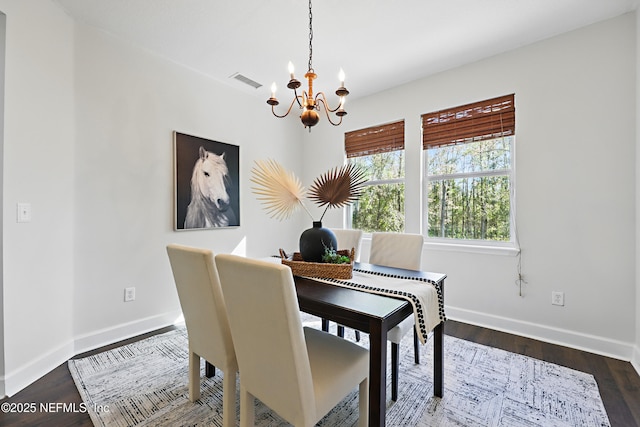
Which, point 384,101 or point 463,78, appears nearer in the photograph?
point 463,78

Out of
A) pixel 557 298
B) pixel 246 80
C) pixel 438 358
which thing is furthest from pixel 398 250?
pixel 246 80

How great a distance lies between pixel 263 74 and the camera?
9.94 ft

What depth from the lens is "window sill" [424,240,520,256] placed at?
266 centimetres

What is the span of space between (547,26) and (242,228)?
11.2 feet

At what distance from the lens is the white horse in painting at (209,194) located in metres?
2.94

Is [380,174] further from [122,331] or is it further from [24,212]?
[24,212]

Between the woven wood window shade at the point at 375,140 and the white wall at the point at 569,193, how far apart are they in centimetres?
70

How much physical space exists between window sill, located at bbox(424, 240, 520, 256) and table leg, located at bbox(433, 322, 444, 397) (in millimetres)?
1424

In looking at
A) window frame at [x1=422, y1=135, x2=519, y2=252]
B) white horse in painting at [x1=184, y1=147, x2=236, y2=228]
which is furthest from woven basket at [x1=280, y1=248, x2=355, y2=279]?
window frame at [x1=422, y1=135, x2=519, y2=252]

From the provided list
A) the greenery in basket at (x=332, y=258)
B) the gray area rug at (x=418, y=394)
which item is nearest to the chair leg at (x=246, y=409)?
the gray area rug at (x=418, y=394)

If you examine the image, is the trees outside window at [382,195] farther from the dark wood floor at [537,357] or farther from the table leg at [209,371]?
the table leg at [209,371]

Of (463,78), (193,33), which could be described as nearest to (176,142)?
(193,33)

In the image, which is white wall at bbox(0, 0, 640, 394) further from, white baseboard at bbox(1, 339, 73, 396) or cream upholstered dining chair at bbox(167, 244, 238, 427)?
cream upholstered dining chair at bbox(167, 244, 238, 427)

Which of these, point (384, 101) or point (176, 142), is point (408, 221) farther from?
point (176, 142)
